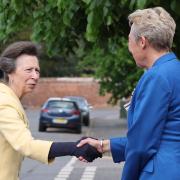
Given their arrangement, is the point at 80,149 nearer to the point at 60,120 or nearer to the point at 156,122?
the point at 156,122

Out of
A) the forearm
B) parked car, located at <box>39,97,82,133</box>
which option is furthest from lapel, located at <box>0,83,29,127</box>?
parked car, located at <box>39,97,82,133</box>

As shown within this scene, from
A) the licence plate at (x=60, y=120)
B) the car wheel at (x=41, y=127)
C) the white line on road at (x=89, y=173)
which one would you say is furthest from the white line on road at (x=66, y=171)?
the car wheel at (x=41, y=127)

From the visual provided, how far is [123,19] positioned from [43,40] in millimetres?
1168

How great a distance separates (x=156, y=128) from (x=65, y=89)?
71440 mm

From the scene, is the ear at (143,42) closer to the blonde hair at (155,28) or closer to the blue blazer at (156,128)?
the blonde hair at (155,28)

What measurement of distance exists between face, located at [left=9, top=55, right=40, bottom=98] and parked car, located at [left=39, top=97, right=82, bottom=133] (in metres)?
25.7

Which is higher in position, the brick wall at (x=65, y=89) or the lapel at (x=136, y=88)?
the lapel at (x=136, y=88)

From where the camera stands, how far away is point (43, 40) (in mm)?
9438

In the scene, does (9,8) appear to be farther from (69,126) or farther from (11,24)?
(69,126)

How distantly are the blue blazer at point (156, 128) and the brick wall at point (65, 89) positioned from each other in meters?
70.3

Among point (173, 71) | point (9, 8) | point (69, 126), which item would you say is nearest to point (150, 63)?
point (173, 71)

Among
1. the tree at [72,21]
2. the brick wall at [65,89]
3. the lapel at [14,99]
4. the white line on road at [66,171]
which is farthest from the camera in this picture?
the brick wall at [65,89]

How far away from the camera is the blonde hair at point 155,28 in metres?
3.77

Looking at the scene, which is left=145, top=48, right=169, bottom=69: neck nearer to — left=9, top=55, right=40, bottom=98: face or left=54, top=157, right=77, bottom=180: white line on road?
left=9, top=55, right=40, bottom=98: face
